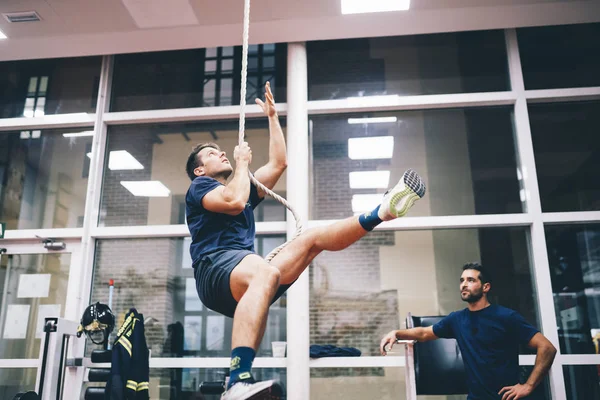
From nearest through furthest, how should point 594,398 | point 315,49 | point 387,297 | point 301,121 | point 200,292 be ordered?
point 200,292 → point 594,398 → point 387,297 → point 301,121 → point 315,49

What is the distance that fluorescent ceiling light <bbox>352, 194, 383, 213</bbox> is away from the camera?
4.57 metres

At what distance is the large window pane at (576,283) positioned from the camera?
4086mm

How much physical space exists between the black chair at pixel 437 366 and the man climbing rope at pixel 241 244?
152 cm

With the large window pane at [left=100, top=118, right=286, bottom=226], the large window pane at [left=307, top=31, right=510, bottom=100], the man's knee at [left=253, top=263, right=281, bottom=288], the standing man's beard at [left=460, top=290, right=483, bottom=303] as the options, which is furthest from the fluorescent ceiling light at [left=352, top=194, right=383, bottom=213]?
the man's knee at [left=253, top=263, right=281, bottom=288]

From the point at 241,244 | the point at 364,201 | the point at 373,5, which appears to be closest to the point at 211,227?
the point at 241,244

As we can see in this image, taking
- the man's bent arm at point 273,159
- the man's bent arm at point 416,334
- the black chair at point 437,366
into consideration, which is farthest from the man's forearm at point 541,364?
the man's bent arm at point 273,159

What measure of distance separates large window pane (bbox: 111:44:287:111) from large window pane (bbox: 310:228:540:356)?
5.27 feet

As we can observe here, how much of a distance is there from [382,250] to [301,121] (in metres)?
1.26

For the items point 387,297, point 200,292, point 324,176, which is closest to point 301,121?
point 324,176

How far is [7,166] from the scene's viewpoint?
512 cm

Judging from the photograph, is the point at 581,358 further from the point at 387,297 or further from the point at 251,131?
the point at 251,131

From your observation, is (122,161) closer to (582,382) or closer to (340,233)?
(340,233)

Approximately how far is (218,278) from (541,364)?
6.96 feet

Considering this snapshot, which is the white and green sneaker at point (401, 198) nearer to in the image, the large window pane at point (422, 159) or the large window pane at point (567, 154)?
the large window pane at point (422, 159)
